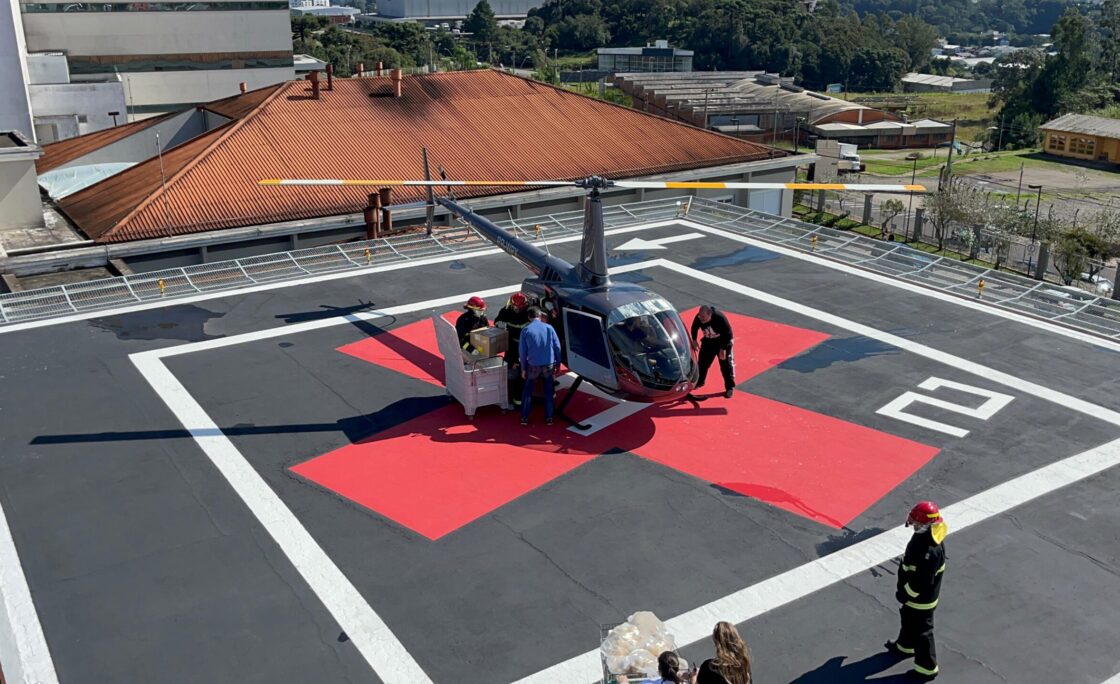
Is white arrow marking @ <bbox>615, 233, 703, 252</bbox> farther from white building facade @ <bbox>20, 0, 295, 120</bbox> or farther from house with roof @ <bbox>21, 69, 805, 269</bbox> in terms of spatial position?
white building facade @ <bbox>20, 0, 295, 120</bbox>

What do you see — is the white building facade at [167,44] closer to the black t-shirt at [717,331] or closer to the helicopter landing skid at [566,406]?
the helicopter landing skid at [566,406]

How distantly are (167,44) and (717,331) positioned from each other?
6209 cm

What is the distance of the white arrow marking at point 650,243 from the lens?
24.6 m

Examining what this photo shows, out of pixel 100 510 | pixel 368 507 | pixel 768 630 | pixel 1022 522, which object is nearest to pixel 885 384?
pixel 1022 522

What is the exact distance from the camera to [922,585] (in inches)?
361

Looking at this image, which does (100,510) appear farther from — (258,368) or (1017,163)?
(1017,163)

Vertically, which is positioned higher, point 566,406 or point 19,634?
point 566,406

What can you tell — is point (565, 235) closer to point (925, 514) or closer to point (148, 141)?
point (925, 514)

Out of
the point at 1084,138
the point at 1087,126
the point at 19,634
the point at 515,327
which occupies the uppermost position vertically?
the point at 515,327

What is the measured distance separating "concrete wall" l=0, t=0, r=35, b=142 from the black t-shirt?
45577mm

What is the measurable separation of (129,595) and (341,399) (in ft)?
18.7

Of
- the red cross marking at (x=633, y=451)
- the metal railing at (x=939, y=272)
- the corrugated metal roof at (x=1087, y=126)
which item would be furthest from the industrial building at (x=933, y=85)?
the red cross marking at (x=633, y=451)

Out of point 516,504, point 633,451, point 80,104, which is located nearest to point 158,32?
point 80,104

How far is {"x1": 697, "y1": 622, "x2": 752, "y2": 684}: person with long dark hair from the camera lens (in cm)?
720
